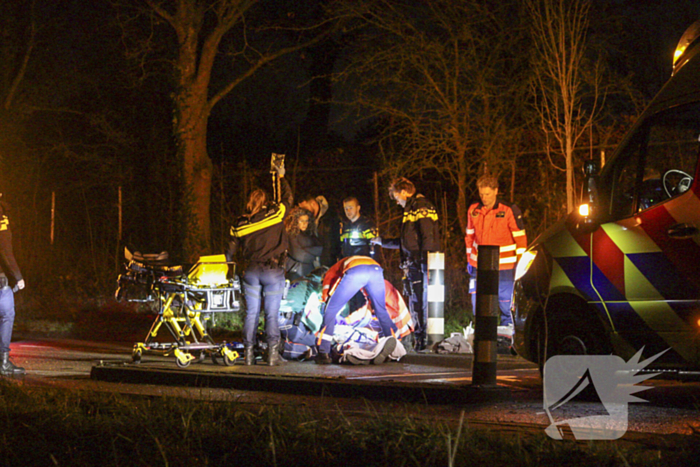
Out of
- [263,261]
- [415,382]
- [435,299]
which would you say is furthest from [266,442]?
[435,299]

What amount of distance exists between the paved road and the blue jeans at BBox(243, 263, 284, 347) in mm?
378

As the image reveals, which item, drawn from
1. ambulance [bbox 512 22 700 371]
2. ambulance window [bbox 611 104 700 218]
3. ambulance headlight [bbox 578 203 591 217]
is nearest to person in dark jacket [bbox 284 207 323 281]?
ambulance [bbox 512 22 700 371]

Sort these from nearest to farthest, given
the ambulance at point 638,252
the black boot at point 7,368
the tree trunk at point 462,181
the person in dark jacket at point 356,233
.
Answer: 1. the ambulance at point 638,252
2. the black boot at point 7,368
3. the person in dark jacket at point 356,233
4. the tree trunk at point 462,181

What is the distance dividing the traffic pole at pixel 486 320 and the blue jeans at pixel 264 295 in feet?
11.1

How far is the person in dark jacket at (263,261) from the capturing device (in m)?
9.66

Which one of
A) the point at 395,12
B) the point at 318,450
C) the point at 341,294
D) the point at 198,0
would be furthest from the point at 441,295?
the point at 198,0

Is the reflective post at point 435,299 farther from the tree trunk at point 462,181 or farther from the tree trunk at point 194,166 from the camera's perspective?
the tree trunk at point 194,166

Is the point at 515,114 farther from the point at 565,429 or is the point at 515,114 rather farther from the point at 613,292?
the point at 565,429

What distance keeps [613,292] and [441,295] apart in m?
4.20

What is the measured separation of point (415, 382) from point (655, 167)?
2464 mm

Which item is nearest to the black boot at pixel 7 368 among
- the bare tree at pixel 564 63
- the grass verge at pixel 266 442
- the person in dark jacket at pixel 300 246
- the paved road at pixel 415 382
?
the paved road at pixel 415 382

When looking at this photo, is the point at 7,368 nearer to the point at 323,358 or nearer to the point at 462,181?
the point at 323,358

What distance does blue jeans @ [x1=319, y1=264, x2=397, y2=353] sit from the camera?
971 centimetres

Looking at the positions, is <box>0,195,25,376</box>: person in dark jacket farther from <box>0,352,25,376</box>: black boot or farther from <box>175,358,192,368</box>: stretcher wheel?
<box>175,358,192,368</box>: stretcher wheel
